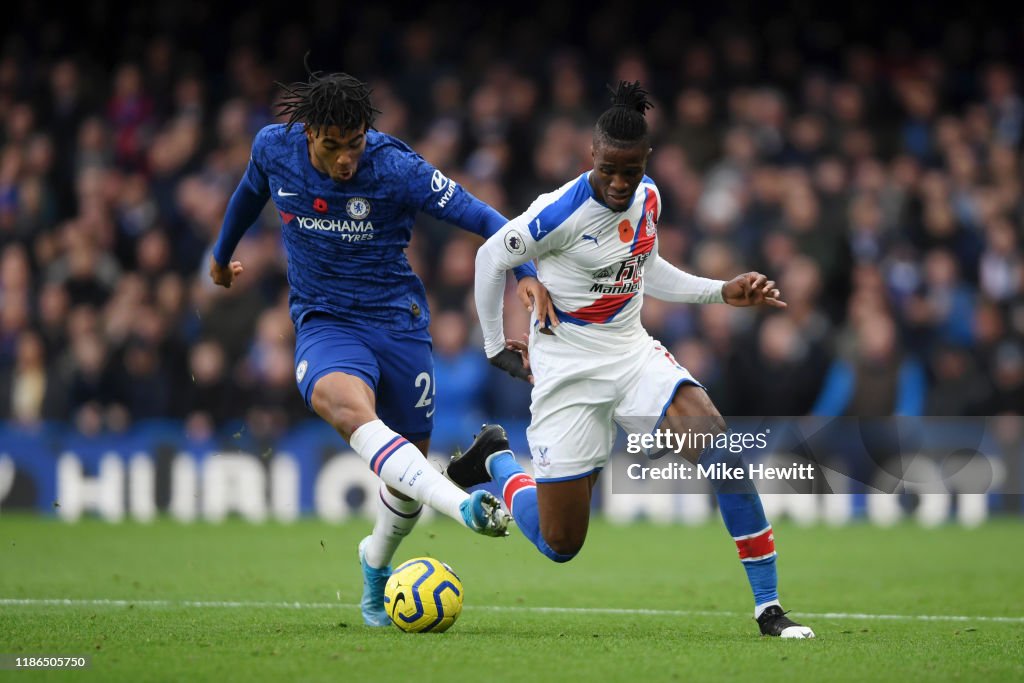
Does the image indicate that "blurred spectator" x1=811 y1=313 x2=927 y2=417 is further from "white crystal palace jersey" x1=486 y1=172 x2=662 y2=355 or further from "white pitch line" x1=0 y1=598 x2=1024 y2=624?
"white crystal palace jersey" x1=486 y1=172 x2=662 y2=355

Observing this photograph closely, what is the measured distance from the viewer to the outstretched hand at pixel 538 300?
7.45 m

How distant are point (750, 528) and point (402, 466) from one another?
1.70 meters

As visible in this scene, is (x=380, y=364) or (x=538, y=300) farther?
(x=380, y=364)

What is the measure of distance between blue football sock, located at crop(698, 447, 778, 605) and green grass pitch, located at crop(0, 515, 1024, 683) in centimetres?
Result: 32

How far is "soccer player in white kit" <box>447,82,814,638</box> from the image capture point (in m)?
7.20

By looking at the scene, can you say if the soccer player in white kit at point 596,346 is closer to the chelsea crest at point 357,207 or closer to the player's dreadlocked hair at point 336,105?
the chelsea crest at point 357,207

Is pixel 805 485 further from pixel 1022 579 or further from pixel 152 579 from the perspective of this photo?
pixel 152 579

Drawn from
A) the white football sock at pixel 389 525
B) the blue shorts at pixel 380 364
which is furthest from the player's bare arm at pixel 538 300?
the white football sock at pixel 389 525

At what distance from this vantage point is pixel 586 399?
7.52 metres

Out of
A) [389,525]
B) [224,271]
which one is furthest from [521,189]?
[389,525]

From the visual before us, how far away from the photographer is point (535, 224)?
7.24m

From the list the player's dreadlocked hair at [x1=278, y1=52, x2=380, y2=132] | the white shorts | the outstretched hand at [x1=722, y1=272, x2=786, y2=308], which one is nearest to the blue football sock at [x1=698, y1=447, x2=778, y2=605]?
the white shorts

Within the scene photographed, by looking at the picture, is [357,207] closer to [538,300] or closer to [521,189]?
[538,300]

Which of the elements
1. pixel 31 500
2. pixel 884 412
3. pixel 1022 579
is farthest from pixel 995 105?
pixel 31 500
